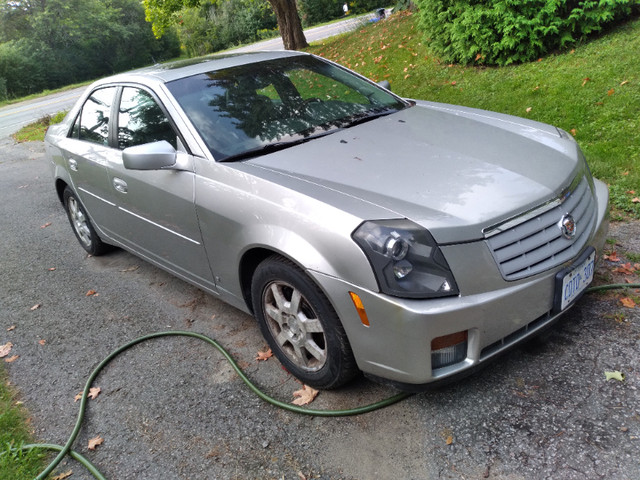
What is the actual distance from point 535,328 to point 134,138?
281 cm

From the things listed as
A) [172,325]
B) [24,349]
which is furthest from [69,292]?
[172,325]

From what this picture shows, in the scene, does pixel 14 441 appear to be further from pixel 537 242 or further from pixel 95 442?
pixel 537 242

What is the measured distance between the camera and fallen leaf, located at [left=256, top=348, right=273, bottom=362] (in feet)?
11.0

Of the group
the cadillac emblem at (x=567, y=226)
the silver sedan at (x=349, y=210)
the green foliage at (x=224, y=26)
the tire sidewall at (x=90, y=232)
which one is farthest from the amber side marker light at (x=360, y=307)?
the green foliage at (x=224, y=26)

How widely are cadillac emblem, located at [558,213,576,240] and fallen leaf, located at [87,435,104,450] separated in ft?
8.35

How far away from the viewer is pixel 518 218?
8.18ft

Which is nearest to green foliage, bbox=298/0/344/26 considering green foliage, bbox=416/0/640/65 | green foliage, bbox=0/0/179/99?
green foliage, bbox=0/0/179/99

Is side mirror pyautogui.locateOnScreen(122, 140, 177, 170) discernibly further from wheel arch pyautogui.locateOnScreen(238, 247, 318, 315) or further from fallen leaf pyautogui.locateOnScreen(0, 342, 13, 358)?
fallen leaf pyautogui.locateOnScreen(0, 342, 13, 358)

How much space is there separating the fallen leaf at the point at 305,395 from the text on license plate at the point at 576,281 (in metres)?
1.32

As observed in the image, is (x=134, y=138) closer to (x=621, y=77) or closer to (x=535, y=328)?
(x=535, y=328)

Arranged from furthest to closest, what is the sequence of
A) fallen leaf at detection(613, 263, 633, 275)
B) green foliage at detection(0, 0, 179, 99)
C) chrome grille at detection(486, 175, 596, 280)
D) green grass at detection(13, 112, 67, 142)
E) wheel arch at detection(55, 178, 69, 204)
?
1. green foliage at detection(0, 0, 179, 99)
2. green grass at detection(13, 112, 67, 142)
3. wheel arch at detection(55, 178, 69, 204)
4. fallen leaf at detection(613, 263, 633, 275)
5. chrome grille at detection(486, 175, 596, 280)

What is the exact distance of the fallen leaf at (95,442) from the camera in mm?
2880

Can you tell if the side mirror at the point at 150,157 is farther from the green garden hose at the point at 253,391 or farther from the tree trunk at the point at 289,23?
the tree trunk at the point at 289,23

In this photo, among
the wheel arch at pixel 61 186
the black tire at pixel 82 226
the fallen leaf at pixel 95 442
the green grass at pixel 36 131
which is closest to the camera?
the fallen leaf at pixel 95 442
